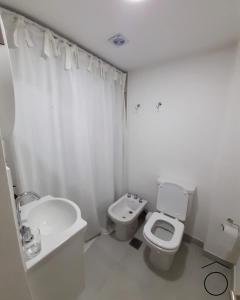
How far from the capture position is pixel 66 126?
1.44 meters

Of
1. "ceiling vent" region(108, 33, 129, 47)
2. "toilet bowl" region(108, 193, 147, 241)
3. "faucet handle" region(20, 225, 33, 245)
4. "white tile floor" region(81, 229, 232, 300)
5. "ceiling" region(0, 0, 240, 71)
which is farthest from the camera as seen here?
"toilet bowl" region(108, 193, 147, 241)

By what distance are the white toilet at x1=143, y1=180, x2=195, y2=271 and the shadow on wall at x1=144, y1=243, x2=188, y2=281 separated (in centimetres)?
4

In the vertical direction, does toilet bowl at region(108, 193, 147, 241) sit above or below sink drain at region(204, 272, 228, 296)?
above

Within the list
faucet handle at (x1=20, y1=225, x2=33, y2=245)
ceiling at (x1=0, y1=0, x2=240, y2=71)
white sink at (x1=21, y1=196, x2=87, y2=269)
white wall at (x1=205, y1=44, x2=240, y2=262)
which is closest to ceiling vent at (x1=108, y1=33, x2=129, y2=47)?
ceiling at (x1=0, y1=0, x2=240, y2=71)

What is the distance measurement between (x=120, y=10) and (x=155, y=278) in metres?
2.30

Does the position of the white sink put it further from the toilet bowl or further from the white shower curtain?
the toilet bowl

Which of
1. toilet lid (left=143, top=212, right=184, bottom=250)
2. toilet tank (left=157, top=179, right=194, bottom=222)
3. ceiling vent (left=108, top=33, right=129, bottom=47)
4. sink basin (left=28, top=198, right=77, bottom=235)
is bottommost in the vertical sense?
toilet lid (left=143, top=212, right=184, bottom=250)

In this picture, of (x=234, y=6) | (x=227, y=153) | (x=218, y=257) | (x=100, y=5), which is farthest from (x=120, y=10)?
(x=218, y=257)

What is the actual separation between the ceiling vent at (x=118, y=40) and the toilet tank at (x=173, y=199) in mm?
1558

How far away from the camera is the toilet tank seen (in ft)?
5.57

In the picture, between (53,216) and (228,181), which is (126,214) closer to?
(53,216)

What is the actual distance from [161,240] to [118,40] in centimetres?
190

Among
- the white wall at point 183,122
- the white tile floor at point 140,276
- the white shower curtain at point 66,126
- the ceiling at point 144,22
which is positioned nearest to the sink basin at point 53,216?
the white shower curtain at point 66,126

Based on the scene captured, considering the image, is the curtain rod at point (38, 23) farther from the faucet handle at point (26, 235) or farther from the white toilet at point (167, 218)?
the white toilet at point (167, 218)
